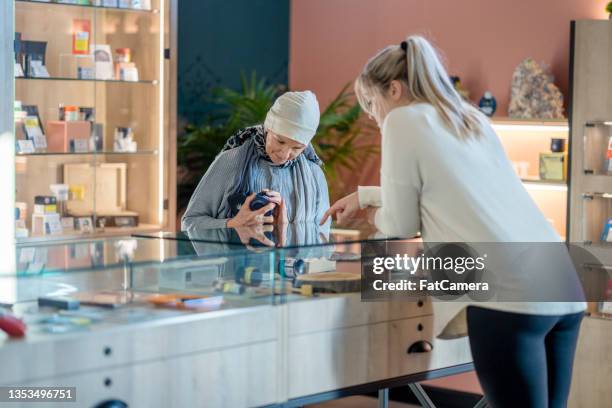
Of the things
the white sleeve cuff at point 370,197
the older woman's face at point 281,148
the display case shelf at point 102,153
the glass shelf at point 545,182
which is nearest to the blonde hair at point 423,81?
the white sleeve cuff at point 370,197

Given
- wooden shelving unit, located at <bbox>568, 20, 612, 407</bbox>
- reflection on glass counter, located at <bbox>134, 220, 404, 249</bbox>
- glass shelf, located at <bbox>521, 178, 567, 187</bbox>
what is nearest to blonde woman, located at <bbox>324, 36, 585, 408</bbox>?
reflection on glass counter, located at <bbox>134, 220, 404, 249</bbox>

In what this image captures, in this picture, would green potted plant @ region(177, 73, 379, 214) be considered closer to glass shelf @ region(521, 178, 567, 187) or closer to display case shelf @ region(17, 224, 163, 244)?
display case shelf @ region(17, 224, 163, 244)

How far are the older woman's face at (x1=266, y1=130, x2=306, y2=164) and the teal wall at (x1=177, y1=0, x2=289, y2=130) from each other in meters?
2.82

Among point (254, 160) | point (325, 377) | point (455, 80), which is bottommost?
point (325, 377)

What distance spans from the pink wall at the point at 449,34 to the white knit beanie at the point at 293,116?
7.97ft

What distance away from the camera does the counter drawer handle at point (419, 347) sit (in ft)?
10.0

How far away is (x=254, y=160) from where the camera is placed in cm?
366

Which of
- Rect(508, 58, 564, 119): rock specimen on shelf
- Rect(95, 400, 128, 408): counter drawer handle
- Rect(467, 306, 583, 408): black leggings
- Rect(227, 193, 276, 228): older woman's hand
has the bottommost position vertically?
Rect(95, 400, 128, 408): counter drawer handle

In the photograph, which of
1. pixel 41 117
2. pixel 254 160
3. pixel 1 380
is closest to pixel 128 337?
pixel 1 380

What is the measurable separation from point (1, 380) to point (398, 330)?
4.21 feet

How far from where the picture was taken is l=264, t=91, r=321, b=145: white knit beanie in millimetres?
3521

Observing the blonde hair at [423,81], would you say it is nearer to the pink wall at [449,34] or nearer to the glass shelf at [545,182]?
the glass shelf at [545,182]

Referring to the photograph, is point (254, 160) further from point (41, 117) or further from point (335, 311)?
point (41, 117)

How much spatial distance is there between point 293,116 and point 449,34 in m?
2.76
